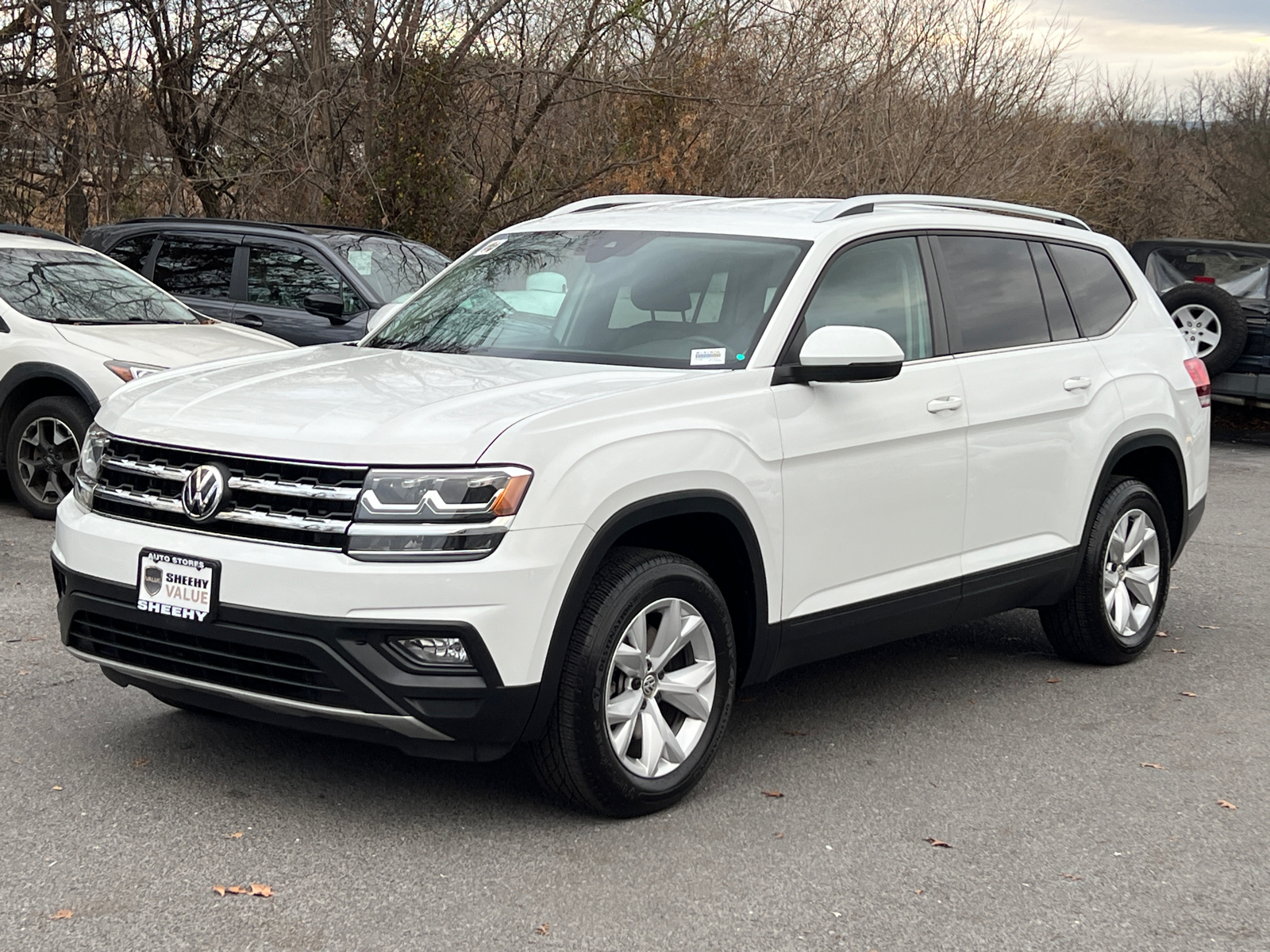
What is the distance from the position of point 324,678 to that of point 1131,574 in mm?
3876

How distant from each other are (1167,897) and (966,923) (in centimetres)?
61

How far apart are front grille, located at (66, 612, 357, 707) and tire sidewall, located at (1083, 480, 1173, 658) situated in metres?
3.46

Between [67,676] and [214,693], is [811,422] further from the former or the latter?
[67,676]

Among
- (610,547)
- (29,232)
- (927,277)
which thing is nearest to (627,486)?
(610,547)

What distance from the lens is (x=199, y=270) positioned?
11797mm

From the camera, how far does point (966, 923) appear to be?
376 centimetres

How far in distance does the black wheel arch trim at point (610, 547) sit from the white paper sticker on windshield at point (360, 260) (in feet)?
24.0

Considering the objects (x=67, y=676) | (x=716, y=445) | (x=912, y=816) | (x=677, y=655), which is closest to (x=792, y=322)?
(x=716, y=445)

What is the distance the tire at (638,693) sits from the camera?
164 inches

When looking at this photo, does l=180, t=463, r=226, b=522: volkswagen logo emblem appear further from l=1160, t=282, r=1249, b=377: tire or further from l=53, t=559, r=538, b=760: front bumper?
l=1160, t=282, r=1249, b=377: tire

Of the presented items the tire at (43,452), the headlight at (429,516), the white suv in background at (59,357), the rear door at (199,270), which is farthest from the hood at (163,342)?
the headlight at (429,516)

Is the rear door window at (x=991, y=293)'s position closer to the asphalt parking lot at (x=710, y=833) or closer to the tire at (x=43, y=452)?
the asphalt parking lot at (x=710, y=833)

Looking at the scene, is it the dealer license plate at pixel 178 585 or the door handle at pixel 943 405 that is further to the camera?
the door handle at pixel 943 405

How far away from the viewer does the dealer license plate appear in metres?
4.02
